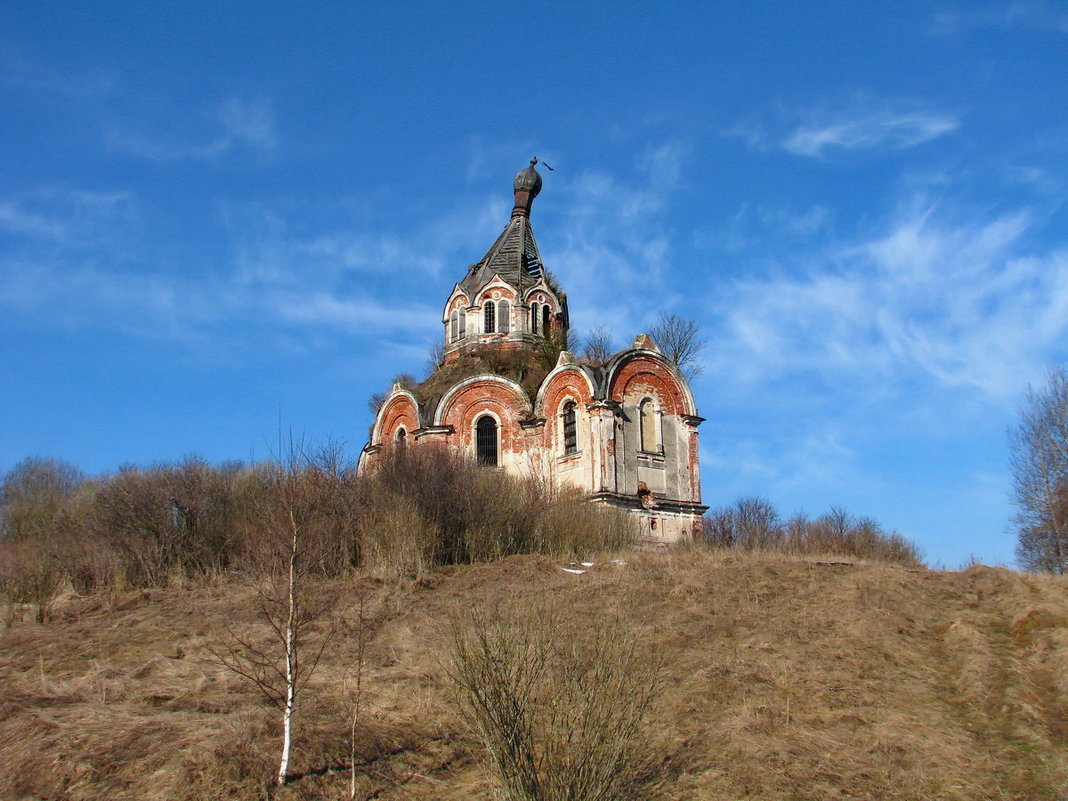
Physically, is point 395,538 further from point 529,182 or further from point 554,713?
point 529,182

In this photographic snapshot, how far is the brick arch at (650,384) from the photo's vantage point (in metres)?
27.2

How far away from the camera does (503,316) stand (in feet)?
106

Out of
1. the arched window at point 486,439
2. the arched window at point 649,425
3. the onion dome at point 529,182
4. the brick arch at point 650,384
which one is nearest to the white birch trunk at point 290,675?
the brick arch at point 650,384

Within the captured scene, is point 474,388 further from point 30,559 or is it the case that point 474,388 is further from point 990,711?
point 990,711

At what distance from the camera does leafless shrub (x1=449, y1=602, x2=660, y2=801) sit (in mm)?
7996

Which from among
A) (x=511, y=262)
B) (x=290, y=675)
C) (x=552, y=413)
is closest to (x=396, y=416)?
(x=552, y=413)

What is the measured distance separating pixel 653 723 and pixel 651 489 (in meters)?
16.0

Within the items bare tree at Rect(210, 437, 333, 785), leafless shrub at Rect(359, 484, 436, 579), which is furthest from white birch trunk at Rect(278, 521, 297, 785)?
leafless shrub at Rect(359, 484, 436, 579)

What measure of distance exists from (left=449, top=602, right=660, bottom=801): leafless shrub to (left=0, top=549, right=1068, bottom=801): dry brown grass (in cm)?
110

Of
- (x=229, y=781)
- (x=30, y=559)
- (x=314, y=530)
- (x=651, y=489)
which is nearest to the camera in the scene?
(x=229, y=781)

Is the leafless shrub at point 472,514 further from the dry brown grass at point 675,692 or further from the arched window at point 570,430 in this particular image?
the arched window at point 570,430

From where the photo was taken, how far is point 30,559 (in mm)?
18203

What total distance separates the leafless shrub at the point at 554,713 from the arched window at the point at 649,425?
18.5 m

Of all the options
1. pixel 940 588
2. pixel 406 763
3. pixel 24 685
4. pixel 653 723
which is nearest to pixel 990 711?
pixel 653 723
